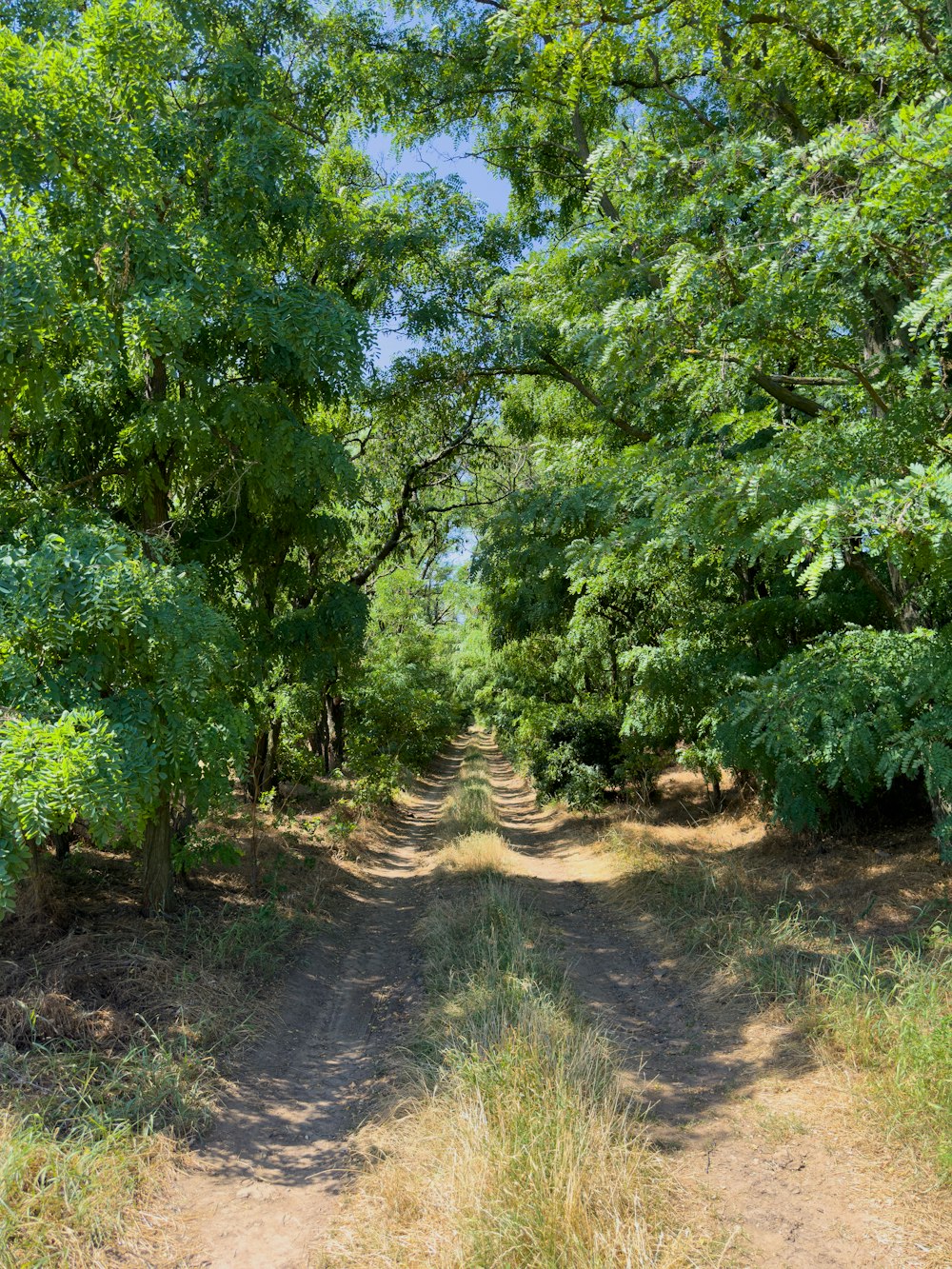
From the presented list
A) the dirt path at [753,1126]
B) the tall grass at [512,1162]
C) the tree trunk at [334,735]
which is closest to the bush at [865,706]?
the dirt path at [753,1126]

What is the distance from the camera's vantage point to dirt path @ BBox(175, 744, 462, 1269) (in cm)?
368

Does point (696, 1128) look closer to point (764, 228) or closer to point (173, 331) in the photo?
point (764, 228)

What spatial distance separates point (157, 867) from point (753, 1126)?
5.36 m

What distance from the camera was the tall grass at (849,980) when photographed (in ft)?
13.3

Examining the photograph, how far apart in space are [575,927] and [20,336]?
7.35 m

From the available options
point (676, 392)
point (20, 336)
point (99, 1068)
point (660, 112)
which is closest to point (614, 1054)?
point (99, 1068)

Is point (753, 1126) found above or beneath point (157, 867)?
beneath

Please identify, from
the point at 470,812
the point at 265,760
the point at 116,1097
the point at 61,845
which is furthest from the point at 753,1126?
the point at 470,812

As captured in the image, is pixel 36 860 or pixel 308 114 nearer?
pixel 36 860

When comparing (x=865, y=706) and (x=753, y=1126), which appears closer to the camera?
(x=753, y=1126)

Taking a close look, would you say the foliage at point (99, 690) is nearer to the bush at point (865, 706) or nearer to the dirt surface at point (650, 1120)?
the dirt surface at point (650, 1120)

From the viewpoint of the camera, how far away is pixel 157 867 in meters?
7.26

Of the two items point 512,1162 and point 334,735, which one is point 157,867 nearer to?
point 512,1162

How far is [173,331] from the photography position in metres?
5.51
